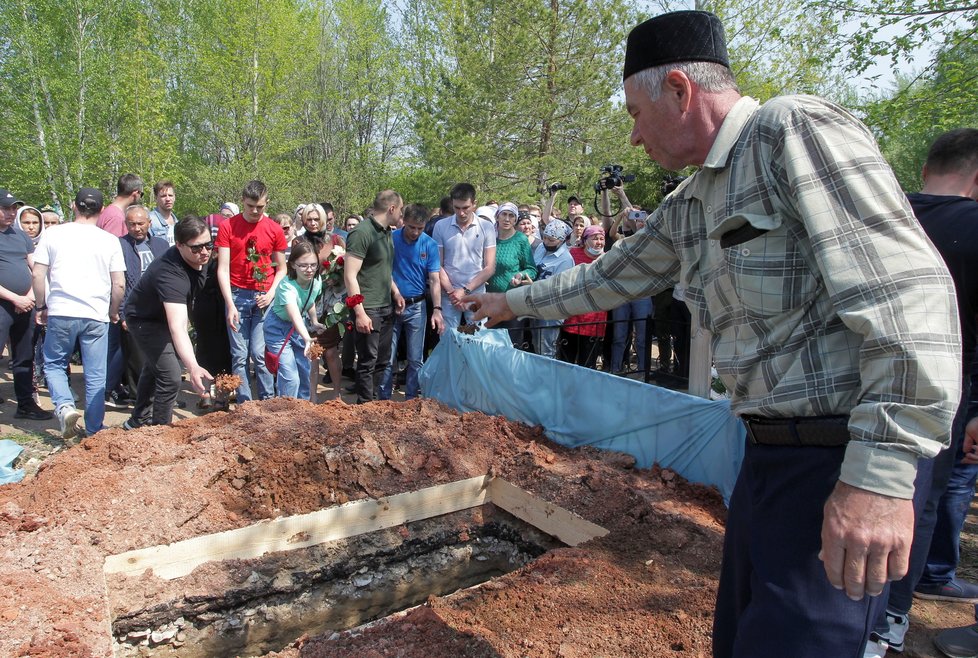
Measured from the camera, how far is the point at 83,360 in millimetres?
5941

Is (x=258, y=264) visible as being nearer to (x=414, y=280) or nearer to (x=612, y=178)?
(x=414, y=280)

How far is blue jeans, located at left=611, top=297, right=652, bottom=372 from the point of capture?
26.1ft

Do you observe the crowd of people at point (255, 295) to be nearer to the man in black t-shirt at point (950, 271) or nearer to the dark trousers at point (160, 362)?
the dark trousers at point (160, 362)

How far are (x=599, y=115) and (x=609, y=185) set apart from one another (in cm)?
1111

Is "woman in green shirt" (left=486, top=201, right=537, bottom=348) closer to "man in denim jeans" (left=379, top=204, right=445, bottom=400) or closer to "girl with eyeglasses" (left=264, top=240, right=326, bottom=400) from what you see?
"man in denim jeans" (left=379, top=204, right=445, bottom=400)

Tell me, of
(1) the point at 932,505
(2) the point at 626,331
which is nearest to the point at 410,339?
(2) the point at 626,331

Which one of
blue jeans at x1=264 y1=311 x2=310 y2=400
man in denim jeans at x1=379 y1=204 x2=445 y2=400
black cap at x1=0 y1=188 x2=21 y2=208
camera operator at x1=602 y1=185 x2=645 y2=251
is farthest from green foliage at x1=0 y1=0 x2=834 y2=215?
black cap at x1=0 y1=188 x2=21 y2=208

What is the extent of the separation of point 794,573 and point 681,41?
49.4 inches

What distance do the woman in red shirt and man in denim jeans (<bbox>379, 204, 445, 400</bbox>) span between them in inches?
61.7

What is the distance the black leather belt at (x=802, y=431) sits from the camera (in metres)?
1.46

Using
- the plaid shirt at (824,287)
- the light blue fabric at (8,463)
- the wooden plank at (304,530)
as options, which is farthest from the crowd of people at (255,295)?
the plaid shirt at (824,287)

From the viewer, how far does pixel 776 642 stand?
4.91ft

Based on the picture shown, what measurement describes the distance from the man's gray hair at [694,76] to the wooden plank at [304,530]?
350cm

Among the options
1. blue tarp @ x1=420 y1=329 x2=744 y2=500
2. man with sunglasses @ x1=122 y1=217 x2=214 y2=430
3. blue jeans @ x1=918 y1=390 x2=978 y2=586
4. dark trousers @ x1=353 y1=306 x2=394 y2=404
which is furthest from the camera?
dark trousers @ x1=353 y1=306 x2=394 y2=404
